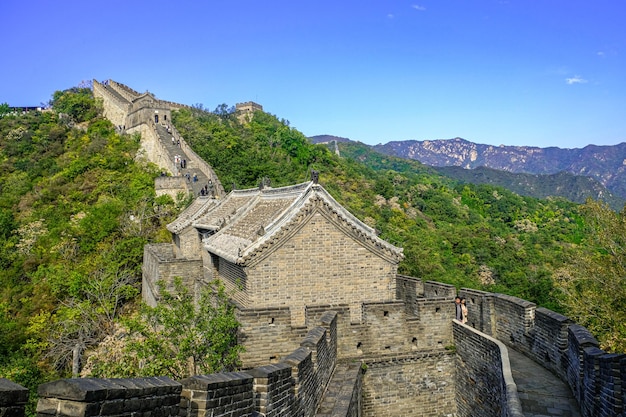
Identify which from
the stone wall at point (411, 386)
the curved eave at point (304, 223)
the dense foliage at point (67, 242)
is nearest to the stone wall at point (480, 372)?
the stone wall at point (411, 386)

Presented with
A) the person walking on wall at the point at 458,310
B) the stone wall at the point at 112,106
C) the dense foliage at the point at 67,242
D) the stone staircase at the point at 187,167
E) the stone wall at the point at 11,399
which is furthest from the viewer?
the stone wall at the point at 112,106

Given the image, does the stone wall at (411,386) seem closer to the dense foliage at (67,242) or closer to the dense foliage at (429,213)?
the dense foliage at (429,213)

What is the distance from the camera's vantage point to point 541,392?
9.59m

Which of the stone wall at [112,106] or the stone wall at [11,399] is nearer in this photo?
the stone wall at [11,399]

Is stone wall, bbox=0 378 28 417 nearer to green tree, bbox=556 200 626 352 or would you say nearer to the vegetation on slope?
green tree, bbox=556 200 626 352

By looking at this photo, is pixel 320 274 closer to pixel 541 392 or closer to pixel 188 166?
pixel 541 392

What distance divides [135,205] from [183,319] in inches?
939

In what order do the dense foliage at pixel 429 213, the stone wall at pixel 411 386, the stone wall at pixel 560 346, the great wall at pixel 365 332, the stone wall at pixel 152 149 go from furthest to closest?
the stone wall at pixel 152 149 → the dense foliage at pixel 429 213 → the stone wall at pixel 411 386 → the great wall at pixel 365 332 → the stone wall at pixel 560 346

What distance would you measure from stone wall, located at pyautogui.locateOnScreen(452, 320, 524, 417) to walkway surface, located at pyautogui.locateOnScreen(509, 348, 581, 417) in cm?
49

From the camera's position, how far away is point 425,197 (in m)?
70.3

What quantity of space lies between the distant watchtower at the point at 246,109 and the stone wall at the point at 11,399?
7825 cm

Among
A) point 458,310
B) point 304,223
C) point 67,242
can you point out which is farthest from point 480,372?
point 67,242

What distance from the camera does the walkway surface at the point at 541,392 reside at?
8.64 meters

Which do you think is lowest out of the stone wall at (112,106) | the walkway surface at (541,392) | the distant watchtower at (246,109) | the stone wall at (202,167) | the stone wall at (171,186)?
the walkway surface at (541,392)
